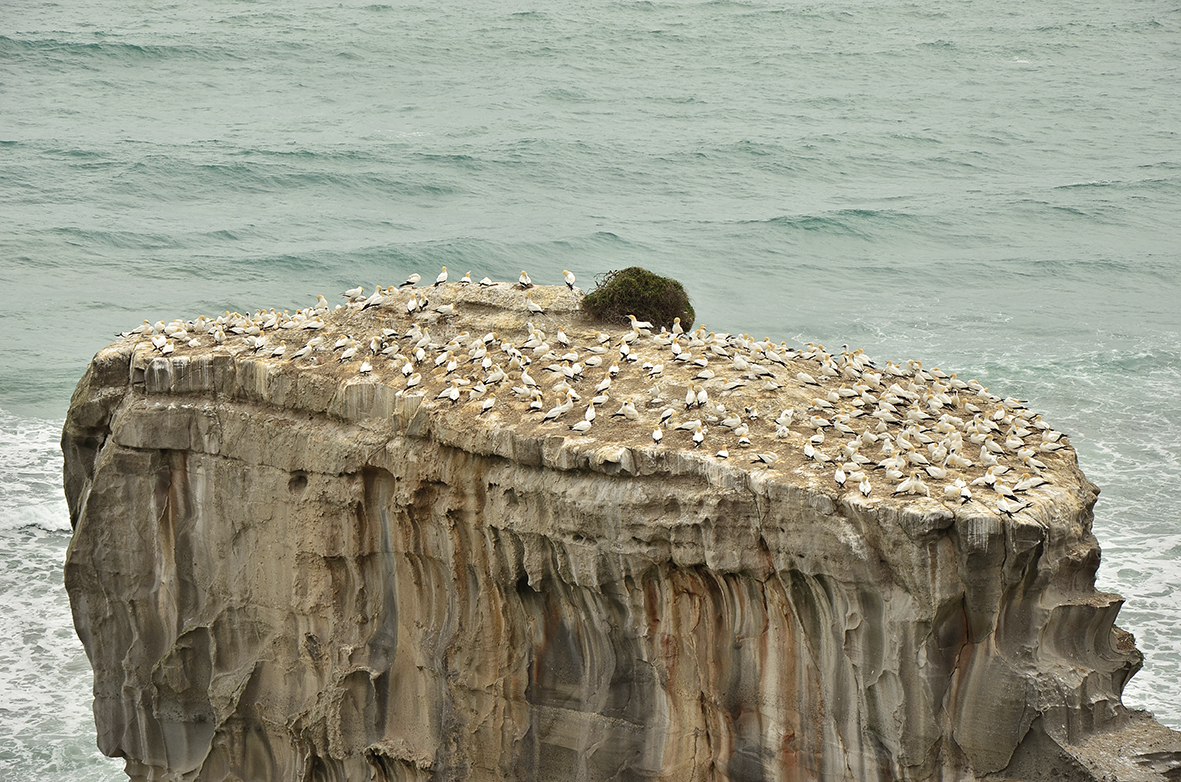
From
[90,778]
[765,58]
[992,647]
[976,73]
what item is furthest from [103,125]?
[992,647]

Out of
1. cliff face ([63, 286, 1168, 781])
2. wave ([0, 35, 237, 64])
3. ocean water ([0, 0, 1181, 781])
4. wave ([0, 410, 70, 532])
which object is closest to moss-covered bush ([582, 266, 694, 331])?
cliff face ([63, 286, 1168, 781])

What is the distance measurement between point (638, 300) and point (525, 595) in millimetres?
5950

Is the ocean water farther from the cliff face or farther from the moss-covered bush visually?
the moss-covered bush

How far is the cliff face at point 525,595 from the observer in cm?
1383

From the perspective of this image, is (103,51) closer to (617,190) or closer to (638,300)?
(617,190)

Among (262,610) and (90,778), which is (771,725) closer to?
(262,610)

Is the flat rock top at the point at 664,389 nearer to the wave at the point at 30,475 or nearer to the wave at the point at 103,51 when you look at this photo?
the wave at the point at 30,475

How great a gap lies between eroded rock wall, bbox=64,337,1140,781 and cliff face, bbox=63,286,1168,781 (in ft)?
0.12

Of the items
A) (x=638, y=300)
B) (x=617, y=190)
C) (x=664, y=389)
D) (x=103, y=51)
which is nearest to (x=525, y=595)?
(x=664, y=389)

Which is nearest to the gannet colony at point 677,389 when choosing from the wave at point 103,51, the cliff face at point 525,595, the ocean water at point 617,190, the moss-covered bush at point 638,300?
the cliff face at point 525,595

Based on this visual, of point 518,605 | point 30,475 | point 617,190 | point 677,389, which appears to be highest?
point 677,389

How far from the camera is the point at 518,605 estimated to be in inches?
639

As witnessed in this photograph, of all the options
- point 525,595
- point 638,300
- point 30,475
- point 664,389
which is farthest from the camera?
point 30,475

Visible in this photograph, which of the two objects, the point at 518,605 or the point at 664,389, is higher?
the point at 664,389
